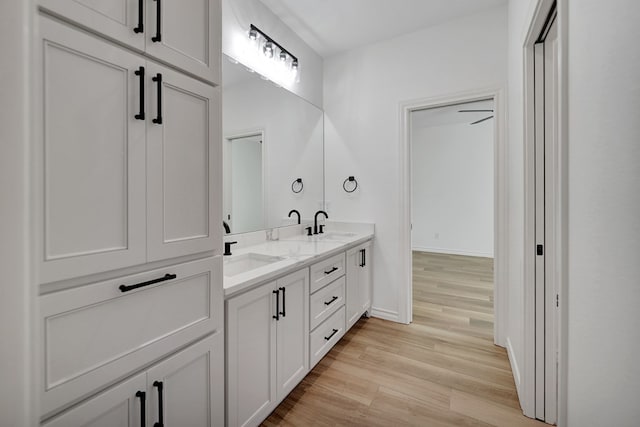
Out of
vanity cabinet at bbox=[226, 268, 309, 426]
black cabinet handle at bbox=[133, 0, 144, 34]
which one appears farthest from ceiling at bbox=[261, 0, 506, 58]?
vanity cabinet at bbox=[226, 268, 309, 426]

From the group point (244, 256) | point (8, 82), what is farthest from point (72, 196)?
point (244, 256)

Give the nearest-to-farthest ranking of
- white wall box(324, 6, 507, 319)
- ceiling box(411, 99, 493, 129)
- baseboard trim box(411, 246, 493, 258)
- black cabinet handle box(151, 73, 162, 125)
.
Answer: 1. black cabinet handle box(151, 73, 162, 125)
2. white wall box(324, 6, 507, 319)
3. ceiling box(411, 99, 493, 129)
4. baseboard trim box(411, 246, 493, 258)

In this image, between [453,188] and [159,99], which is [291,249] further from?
[453,188]

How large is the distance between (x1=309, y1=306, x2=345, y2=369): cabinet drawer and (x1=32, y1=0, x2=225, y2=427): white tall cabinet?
0.79 m

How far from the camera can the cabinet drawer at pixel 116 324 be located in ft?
2.49

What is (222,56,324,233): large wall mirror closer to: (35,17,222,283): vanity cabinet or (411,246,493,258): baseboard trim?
(35,17,222,283): vanity cabinet

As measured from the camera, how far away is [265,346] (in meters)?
1.49

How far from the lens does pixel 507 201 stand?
7.67ft

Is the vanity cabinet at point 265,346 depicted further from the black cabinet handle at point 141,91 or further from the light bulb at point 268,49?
the light bulb at point 268,49

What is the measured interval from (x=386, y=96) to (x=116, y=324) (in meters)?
2.73

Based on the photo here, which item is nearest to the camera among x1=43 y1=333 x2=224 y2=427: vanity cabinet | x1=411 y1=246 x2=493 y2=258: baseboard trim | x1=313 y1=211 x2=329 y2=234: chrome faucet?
x1=43 y1=333 x2=224 y2=427: vanity cabinet

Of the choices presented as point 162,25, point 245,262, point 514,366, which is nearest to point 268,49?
point 162,25

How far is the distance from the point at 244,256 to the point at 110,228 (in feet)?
3.73

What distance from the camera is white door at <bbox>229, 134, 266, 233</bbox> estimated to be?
2.20 meters
